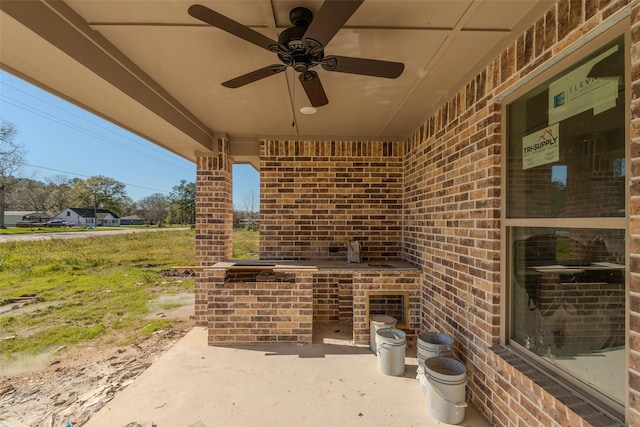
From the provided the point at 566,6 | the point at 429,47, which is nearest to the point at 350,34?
the point at 429,47

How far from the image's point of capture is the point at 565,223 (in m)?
1.72

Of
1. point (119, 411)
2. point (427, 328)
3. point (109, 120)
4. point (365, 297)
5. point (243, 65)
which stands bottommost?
point (119, 411)

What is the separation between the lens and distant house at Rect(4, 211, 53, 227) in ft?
39.0

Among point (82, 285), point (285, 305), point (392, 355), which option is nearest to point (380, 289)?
point (392, 355)

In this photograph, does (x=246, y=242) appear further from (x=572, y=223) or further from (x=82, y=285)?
(x=572, y=223)

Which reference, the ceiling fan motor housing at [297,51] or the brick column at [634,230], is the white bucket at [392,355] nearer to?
the brick column at [634,230]

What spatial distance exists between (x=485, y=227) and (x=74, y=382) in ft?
14.4

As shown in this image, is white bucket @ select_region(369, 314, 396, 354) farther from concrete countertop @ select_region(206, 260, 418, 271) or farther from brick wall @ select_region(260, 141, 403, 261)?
brick wall @ select_region(260, 141, 403, 261)

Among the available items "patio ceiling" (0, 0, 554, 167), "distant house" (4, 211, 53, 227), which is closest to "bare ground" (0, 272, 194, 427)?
"patio ceiling" (0, 0, 554, 167)

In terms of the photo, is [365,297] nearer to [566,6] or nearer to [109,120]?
[566,6]

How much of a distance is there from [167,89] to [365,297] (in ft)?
11.0

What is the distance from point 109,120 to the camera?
3.15 m

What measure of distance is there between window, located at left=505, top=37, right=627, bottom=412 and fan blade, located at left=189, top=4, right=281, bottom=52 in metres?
1.81

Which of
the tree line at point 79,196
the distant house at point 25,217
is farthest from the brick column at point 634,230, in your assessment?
the distant house at point 25,217
